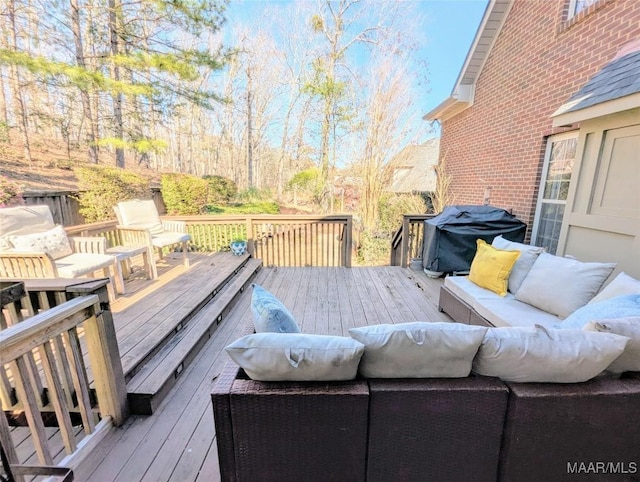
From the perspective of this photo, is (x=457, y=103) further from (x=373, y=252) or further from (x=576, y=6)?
(x=373, y=252)

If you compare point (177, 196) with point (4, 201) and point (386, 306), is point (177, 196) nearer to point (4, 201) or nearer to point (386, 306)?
point (4, 201)

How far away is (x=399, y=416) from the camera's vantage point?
1120 millimetres

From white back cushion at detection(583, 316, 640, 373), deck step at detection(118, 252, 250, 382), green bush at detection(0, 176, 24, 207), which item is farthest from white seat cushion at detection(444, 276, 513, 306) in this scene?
green bush at detection(0, 176, 24, 207)

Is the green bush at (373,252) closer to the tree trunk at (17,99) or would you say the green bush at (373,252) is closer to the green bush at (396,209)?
the green bush at (396,209)

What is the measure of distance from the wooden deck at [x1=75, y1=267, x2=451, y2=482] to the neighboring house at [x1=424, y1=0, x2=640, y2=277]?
1673mm

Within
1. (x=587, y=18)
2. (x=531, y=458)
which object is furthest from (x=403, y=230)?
(x=531, y=458)

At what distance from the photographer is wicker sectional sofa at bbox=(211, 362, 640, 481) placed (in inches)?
43.5

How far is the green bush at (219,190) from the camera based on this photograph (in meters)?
8.96

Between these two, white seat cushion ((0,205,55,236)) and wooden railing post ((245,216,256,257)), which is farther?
wooden railing post ((245,216,256,257))

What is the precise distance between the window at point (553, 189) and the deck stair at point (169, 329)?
427 centimetres

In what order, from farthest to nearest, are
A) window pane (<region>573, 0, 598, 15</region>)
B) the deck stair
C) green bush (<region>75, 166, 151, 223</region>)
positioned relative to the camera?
green bush (<region>75, 166, 151, 223</region>)
window pane (<region>573, 0, 598, 15</region>)
the deck stair

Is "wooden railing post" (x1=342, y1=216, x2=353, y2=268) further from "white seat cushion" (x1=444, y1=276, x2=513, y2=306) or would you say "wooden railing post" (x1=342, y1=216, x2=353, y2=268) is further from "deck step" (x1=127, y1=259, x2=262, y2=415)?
"deck step" (x1=127, y1=259, x2=262, y2=415)

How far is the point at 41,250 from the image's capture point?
2.74 m

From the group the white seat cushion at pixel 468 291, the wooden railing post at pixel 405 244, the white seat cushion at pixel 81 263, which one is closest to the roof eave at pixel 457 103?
the wooden railing post at pixel 405 244
